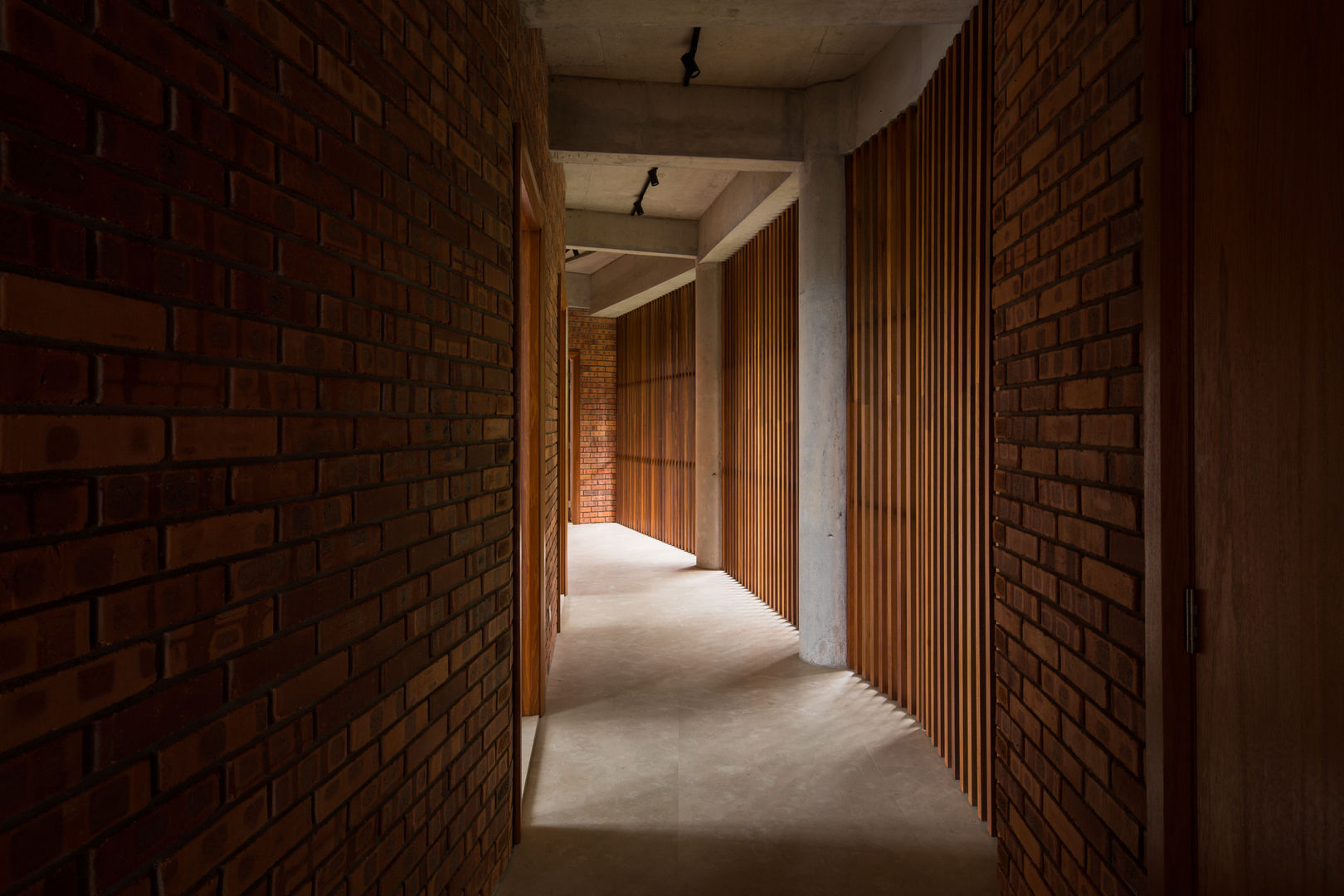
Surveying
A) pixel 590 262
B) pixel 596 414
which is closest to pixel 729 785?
pixel 590 262

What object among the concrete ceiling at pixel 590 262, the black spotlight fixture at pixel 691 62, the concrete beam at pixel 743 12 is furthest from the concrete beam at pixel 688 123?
the concrete ceiling at pixel 590 262

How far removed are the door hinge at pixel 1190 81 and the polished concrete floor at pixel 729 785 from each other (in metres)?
2.22

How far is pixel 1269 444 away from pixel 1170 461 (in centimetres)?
17

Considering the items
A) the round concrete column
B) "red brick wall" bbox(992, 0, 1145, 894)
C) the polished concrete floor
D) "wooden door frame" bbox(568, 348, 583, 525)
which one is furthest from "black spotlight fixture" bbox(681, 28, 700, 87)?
"wooden door frame" bbox(568, 348, 583, 525)

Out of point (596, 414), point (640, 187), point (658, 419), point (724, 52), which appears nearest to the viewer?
point (724, 52)

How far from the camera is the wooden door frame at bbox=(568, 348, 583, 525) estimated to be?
1097cm

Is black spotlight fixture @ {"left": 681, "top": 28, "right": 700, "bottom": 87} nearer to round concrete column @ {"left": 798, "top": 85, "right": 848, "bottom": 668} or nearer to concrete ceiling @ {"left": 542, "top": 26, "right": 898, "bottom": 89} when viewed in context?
concrete ceiling @ {"left": 542, "top": 26, "right": 898, "bottom": 89}

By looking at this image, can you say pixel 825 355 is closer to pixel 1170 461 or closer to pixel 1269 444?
pixel 1170 461

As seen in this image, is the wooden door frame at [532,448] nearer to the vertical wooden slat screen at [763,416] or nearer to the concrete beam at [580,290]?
the vertical wooden slat screen at [763,416]

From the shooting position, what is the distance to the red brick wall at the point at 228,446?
791mm

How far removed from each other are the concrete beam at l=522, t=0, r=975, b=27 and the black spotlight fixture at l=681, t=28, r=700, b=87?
76 cm

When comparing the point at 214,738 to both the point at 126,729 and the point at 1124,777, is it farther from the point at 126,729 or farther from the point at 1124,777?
the point at 1124,777

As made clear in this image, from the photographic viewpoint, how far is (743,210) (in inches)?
231

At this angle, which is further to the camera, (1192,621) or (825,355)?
(825,355)
